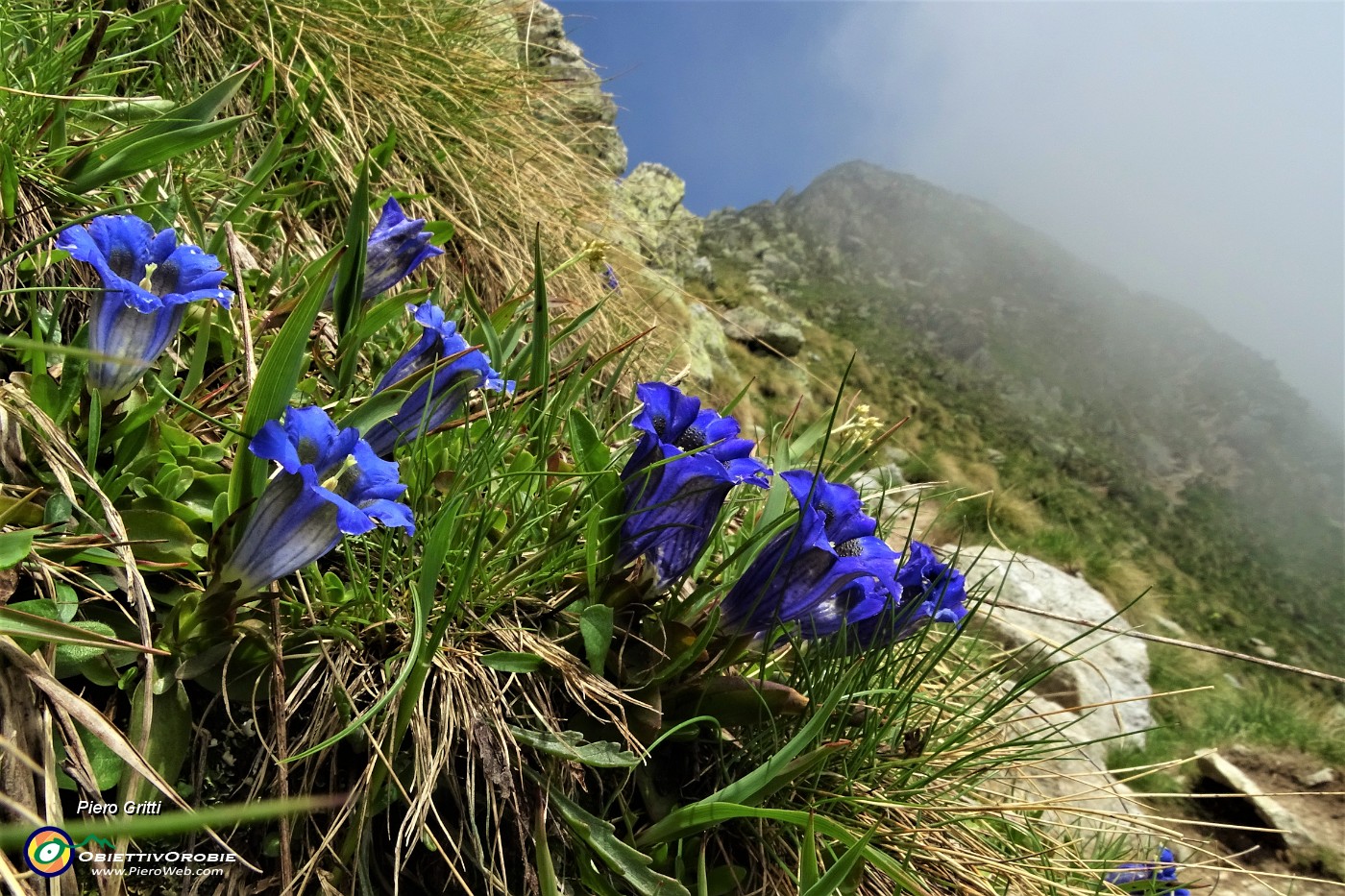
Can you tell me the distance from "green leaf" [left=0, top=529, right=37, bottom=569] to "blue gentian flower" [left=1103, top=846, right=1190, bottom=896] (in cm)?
214

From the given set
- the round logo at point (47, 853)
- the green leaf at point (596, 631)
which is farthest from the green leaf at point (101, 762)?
the green leaf at point (596, 631)

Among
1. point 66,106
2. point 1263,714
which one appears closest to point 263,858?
point 66,106

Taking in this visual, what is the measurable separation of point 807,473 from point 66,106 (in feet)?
6.04

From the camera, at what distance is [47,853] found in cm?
87

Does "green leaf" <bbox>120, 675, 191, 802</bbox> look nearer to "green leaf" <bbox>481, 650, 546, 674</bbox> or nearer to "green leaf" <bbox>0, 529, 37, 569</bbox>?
"green leaf" <bbox>0, 529, 37, 569</bbox>

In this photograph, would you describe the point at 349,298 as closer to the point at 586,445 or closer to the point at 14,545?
the point at 586,445

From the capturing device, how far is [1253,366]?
73000 mm

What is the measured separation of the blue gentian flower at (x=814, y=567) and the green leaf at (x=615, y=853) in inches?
15.3

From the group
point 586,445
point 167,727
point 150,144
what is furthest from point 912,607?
point 150,144

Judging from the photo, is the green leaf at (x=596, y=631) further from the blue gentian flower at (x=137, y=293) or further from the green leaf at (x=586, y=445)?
the blue gentian flower at (x=137, y=293)

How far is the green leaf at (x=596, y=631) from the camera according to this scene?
1.29 meters

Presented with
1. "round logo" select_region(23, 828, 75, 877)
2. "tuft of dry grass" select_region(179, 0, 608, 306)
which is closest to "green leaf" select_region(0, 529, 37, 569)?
"round logo" select_region(23, 828, 75, 877)

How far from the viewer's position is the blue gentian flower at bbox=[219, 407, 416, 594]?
99 cm

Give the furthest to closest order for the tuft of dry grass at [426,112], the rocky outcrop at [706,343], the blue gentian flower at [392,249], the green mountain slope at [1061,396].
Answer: the green mountain slope at [1061,396]
the rocky outcrop at [706,343]
the tuft of dry grass at [426,112]
the blue gentian flower at [392,249]
